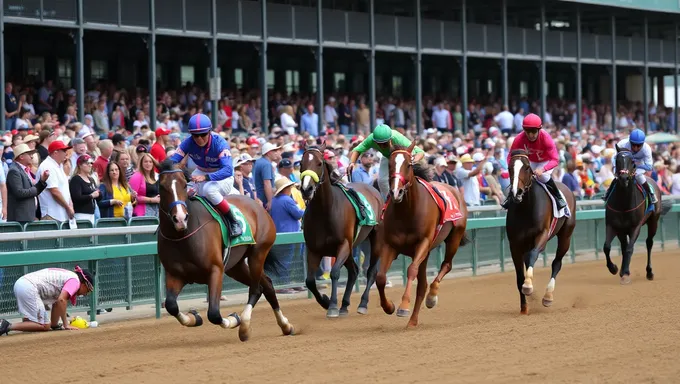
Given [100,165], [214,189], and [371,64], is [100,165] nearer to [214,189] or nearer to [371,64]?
[214,189]

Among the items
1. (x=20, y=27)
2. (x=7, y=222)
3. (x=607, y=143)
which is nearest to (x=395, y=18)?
(x=607, y=143)

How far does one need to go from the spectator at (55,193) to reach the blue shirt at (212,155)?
99.5 inches

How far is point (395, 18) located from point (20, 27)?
33.2 ft

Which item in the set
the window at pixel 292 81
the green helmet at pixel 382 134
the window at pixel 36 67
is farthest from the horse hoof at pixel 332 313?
the window at pixel 292 81

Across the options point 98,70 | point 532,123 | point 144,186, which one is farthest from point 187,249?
point 98,70

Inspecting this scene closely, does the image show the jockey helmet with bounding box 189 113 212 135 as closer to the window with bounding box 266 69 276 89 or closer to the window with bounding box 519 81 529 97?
the window with bounding box 266 69 276 89

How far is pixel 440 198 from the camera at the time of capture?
11742 mm

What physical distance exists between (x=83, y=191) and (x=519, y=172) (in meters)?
4.46

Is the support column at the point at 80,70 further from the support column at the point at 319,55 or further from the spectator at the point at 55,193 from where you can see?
the spectator at the point at 55,193

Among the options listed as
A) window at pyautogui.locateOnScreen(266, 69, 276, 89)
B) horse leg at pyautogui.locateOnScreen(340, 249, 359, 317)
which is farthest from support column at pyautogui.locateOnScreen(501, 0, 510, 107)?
horse leg at pyautogui.locateOnScreen(340, 249, 359, 317)

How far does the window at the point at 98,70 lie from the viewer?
96.7 feet

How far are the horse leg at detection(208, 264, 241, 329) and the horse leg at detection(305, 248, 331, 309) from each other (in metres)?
2.03

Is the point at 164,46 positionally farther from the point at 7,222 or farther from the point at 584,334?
the point at 584,334

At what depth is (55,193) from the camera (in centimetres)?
1237
